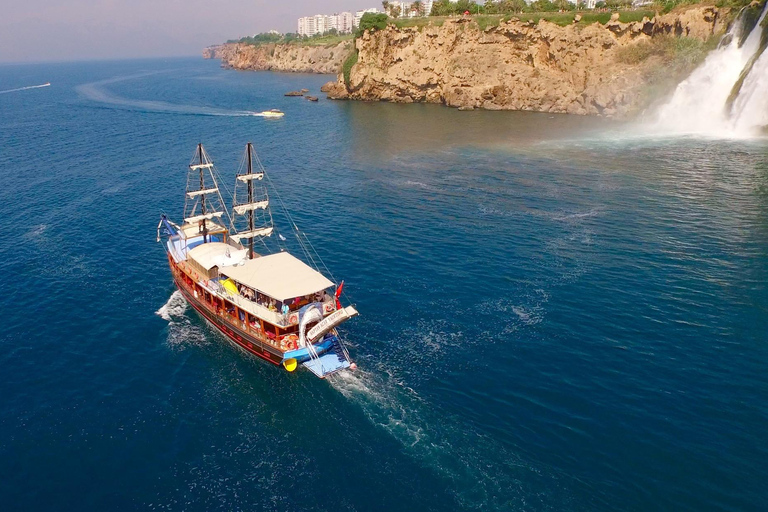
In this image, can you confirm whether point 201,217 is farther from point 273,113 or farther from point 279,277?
point 273,113

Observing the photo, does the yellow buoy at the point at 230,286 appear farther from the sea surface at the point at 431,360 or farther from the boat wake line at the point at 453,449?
the boat wake line at the point at 453,449

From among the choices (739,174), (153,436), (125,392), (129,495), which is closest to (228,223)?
(125,392)

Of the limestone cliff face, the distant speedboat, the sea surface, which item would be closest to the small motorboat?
the distant speedboat

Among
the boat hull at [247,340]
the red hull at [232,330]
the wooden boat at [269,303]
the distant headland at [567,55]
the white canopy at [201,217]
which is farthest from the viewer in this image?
the distant headland at [567,55]

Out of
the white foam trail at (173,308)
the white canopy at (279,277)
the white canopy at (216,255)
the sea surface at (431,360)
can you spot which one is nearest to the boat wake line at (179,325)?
the white foam trail at (173,308)

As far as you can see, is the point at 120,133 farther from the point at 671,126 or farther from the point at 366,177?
the point at 671,126

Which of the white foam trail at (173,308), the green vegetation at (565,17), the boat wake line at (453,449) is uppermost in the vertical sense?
the green vegetation at (565,17)

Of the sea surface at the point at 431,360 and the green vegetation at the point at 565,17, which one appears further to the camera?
the green vegetation at the point at 565,17
